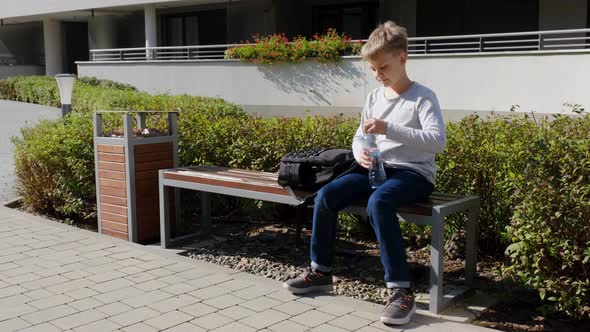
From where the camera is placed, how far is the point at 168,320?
3.89m

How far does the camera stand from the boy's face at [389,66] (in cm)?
406

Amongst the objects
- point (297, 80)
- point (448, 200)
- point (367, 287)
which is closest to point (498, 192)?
point (448, 200)

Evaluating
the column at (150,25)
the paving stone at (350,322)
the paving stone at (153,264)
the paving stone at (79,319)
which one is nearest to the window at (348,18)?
the column at (150,25)

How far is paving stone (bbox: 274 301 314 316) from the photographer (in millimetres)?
3988

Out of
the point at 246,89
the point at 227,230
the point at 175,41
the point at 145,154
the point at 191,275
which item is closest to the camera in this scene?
the point at 191,275

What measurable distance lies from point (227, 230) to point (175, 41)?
74.4 feet

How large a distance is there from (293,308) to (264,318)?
25cm

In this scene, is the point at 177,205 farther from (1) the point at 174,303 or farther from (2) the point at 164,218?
(1) the point at 174,303

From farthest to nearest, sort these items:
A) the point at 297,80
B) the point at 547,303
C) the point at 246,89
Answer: the point at 246,89 → the point at 297,80 → the point at 547,303

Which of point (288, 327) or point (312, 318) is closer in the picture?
point (288, 327)

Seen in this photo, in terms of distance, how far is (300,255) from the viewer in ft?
17.5

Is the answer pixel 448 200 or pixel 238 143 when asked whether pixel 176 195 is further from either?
pixel 448 200

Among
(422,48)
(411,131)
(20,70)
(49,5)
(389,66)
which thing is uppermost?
(49,5)

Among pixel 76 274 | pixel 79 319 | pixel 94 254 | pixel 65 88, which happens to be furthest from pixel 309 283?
pixel 65 88
